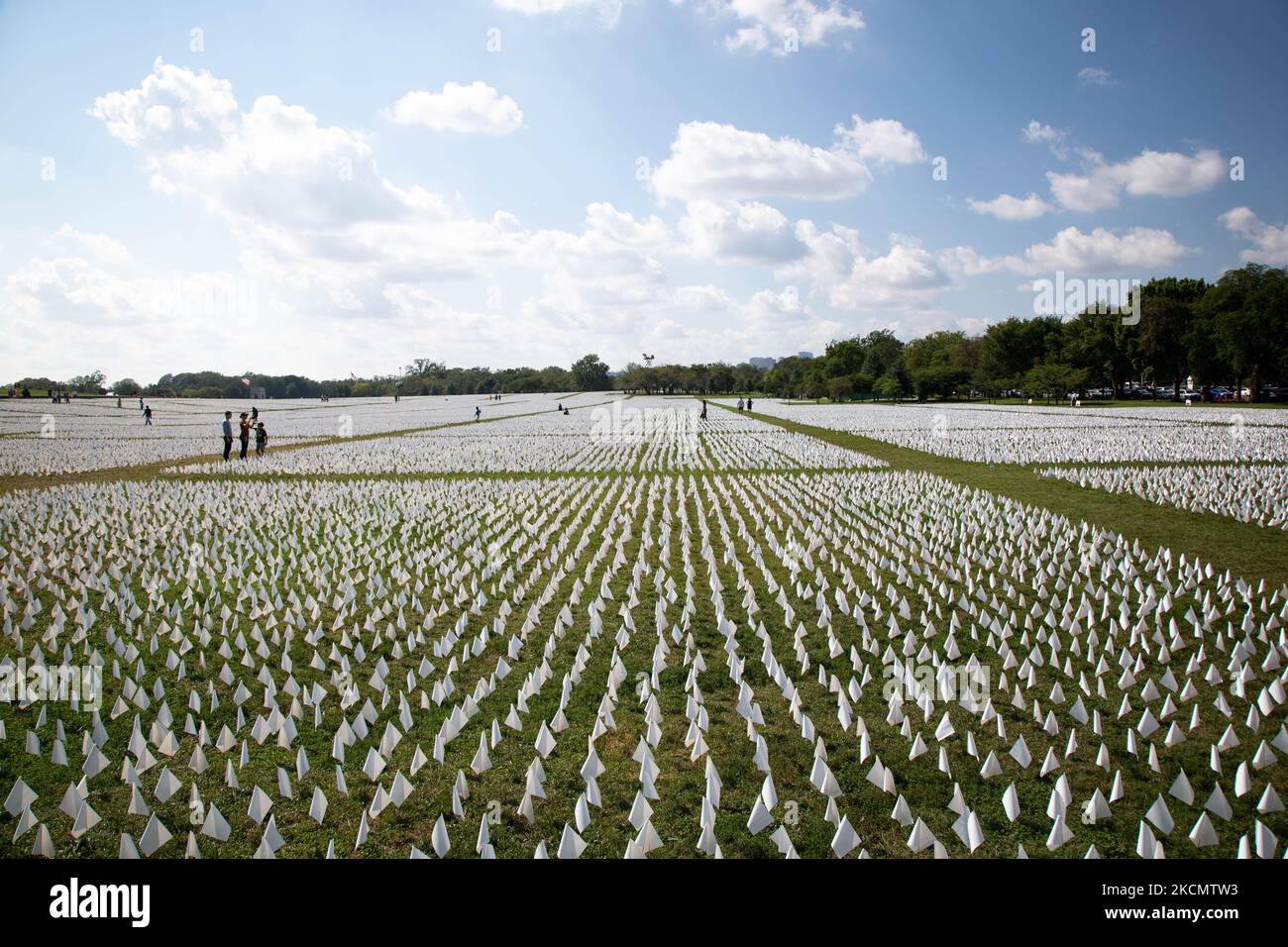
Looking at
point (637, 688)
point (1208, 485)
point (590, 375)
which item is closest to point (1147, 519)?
point (1208, 485)

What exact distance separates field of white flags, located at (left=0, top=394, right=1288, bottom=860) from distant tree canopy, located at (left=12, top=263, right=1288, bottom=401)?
218 feet

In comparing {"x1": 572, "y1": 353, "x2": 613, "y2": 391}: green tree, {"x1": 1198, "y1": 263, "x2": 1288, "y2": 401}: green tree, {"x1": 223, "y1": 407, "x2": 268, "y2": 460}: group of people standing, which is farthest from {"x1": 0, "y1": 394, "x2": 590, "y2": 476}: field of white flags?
{"x1": 572, "y1": 353, "x2": 613, "y2": 391}: green tree

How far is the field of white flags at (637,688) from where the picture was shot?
4.07 m

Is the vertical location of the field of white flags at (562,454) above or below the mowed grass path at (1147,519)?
above

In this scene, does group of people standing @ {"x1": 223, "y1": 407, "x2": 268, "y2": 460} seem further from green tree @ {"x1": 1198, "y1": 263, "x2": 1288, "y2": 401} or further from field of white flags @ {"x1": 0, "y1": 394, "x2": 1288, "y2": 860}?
green tree @ {"x1": 1198, "y1": 263, "x2": 1288, "y2": 401}

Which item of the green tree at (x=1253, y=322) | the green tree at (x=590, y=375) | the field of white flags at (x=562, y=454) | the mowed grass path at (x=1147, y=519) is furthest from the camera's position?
the green tree at (x=590, y=375)

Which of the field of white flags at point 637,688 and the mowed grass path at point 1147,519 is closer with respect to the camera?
the field of white flags at point 637,688

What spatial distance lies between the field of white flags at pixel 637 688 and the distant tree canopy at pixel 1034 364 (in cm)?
6640

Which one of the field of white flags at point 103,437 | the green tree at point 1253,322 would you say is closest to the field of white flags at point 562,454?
the field of white flags at point 103,437

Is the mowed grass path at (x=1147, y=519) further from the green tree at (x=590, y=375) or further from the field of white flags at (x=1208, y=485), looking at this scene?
the green tree at (x=590, y=375)

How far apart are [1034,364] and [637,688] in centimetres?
10079

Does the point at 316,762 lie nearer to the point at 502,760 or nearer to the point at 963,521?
the point at 502,760

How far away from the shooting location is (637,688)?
5996 millimetres
